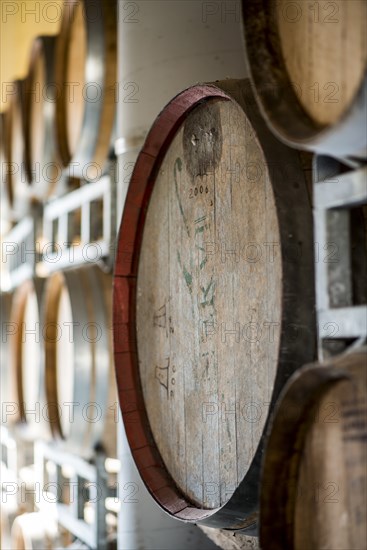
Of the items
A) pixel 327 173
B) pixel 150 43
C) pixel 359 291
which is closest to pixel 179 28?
pixel 150 43

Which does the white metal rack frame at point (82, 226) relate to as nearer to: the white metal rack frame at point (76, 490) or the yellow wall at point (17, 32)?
the white metal rack frame at point (76, 490)

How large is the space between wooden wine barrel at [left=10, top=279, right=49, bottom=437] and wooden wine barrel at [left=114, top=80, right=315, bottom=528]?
1655 millimetres

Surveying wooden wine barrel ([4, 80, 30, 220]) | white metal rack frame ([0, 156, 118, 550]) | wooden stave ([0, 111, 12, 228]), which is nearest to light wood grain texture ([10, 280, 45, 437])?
white metal rack frame ([0, 156, 118, 550])

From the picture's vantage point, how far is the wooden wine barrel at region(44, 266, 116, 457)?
9.84ft

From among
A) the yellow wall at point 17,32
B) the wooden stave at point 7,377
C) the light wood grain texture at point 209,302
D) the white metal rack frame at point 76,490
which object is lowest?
the white metal rack frame at point 76,490

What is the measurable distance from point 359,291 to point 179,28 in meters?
1.23

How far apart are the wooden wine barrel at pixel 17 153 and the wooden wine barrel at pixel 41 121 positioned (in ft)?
0.23

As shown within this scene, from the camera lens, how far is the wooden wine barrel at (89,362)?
2998 millimetres

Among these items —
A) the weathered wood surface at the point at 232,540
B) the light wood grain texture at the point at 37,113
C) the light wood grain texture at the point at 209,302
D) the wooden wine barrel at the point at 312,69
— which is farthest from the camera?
the light wood grain texture at the point at 37,113

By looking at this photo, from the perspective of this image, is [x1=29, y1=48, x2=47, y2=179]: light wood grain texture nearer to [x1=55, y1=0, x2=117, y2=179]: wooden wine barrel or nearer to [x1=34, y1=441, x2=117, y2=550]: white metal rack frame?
[x1=55, y1=0, x2=117, y2=179]: wooden wine barrel

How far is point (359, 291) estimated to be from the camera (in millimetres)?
1355

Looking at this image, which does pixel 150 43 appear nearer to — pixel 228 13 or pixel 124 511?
pixel 228 13

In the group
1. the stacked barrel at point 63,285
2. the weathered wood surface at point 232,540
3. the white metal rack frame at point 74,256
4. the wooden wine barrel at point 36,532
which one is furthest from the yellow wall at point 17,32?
the weathered wood surface at point 232,540

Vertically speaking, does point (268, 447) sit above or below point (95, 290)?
below
